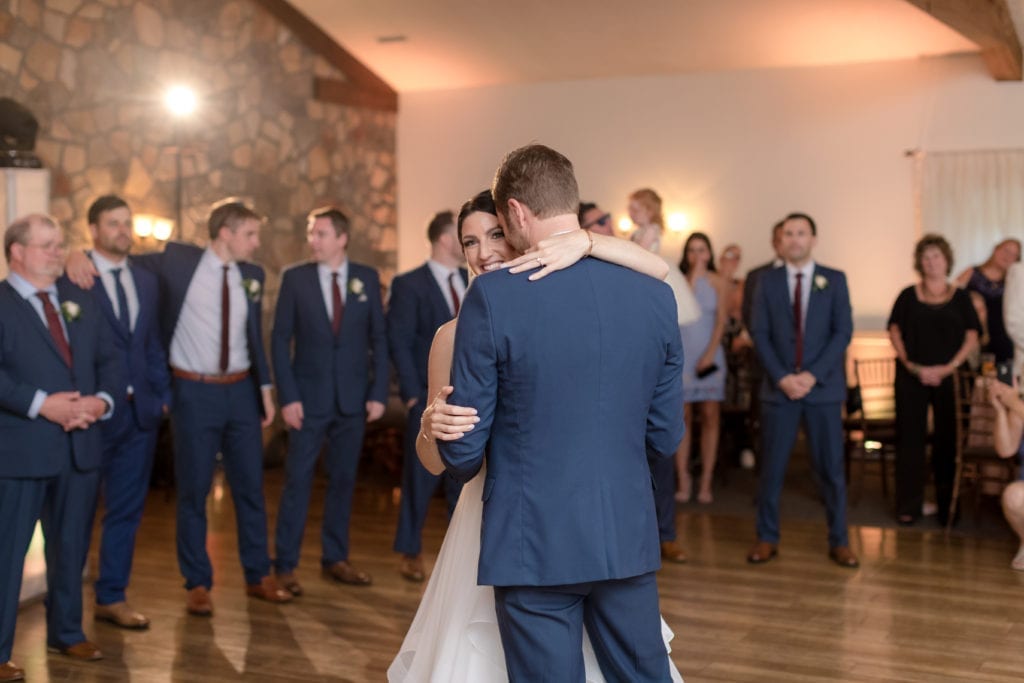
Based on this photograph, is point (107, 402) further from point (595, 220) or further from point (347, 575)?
point (595, 220)

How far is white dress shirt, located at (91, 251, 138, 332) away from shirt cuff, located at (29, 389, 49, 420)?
2.87 ft

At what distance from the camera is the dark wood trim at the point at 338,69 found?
1086 cm

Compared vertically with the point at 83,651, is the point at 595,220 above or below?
above

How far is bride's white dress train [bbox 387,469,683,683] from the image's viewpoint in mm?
2912

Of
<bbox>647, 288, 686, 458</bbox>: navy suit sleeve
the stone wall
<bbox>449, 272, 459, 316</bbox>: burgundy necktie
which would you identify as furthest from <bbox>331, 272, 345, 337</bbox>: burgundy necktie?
<bbox>647, 288, 686, 458</bbox>: navy suit sleeve

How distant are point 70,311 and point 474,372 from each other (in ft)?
8.47

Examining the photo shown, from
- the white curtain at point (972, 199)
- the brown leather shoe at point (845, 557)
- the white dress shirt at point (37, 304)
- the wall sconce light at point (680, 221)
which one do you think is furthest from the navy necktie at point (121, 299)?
the white curtain at point (972, 199)

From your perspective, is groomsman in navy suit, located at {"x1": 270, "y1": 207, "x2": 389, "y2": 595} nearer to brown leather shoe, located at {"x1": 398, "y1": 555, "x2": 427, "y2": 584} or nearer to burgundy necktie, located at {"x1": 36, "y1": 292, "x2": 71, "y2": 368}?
brown leather shoe, located at {"x1": 398, "y1": 555, "x2": 427, "y2": 584}

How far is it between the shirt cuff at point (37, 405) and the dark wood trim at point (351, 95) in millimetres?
7245

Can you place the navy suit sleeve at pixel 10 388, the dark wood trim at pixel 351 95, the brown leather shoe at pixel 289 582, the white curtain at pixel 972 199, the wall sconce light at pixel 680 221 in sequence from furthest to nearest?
1. the wall sconce light at pixel 680 221
2. the dark wood trim at pixel 351 95
3. the white curtain at pixel 972 199
4. the brown leather shoe at pixel 289 582
5. the navy suit sleeve at pixel 10 388

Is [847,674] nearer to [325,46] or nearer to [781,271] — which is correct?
[781,271]

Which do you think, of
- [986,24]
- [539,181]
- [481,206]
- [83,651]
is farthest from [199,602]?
[986,24]

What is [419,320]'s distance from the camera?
6.03 m

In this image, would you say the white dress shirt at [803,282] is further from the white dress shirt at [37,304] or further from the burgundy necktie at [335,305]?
the white dress shirt at [37,304]
